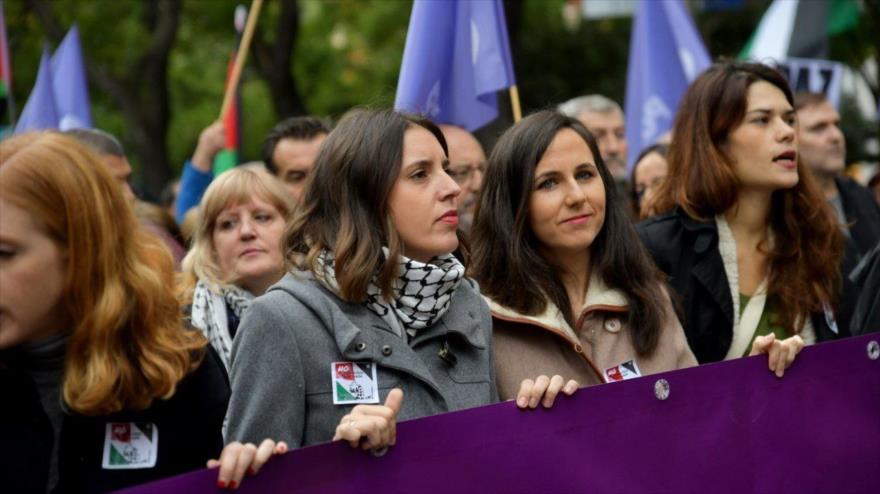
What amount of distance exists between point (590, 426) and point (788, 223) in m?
2.02

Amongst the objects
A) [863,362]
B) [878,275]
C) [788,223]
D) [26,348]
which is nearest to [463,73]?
[788,223]

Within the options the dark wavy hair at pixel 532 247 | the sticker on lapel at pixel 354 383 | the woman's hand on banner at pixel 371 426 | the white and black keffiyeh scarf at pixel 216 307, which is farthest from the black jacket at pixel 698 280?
the woman's hand on banner at pixel 371 426

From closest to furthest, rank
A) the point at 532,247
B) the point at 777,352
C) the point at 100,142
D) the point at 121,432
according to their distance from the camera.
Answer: the point at 121,432, the point at 777,352, the point at 532,247, the point at 100,142

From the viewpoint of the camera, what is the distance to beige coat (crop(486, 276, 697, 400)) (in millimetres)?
4129

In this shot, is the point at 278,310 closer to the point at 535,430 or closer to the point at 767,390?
the point at 535,430

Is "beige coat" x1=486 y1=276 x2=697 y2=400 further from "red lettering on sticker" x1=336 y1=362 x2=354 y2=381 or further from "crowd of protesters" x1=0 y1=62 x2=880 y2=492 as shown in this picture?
"red lettering on sticker" x1=336 y1=362 x2=354 y2=381

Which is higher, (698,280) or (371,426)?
(371,426)

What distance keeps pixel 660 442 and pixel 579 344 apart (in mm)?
752

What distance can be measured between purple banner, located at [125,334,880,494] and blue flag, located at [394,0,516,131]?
8.97 ft

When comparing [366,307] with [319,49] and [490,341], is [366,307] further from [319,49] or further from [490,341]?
[319,49]

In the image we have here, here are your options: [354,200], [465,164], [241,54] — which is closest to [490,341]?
[354,200]

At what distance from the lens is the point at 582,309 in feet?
14.2

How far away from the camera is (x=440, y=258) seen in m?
3.89

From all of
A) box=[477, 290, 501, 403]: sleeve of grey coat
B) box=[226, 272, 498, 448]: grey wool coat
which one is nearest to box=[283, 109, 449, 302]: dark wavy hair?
box=[226, 272, 498, 448]: grey wool coat
